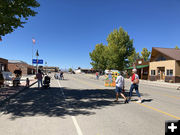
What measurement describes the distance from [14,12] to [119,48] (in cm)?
3725

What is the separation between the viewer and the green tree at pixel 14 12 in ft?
31.3

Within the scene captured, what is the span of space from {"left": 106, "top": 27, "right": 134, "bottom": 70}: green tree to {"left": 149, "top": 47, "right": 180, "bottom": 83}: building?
10.2 meters

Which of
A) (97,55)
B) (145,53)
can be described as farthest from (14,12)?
(145,53)

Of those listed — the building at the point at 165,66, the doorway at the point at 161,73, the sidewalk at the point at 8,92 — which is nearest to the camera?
the sidewalk at the point at 8,92

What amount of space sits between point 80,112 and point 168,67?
28.3 metres

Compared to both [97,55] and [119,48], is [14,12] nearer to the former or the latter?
[119,48]

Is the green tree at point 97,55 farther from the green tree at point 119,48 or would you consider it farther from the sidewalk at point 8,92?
the sidewalk at point 8,92

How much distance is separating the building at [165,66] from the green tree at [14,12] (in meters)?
26.4

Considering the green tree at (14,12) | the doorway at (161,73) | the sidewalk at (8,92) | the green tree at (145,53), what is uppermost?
the green tree at (145,53)

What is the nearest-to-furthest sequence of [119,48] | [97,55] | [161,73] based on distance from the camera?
[161,73] < [119,48] < [97,55]

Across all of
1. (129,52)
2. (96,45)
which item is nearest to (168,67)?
(129,52)

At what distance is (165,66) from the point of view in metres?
31.0

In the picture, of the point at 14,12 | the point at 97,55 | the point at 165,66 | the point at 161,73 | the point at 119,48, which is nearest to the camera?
the point at 14,12

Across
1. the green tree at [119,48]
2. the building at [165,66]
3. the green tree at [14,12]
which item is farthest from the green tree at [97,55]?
the green tree at [14,12]
